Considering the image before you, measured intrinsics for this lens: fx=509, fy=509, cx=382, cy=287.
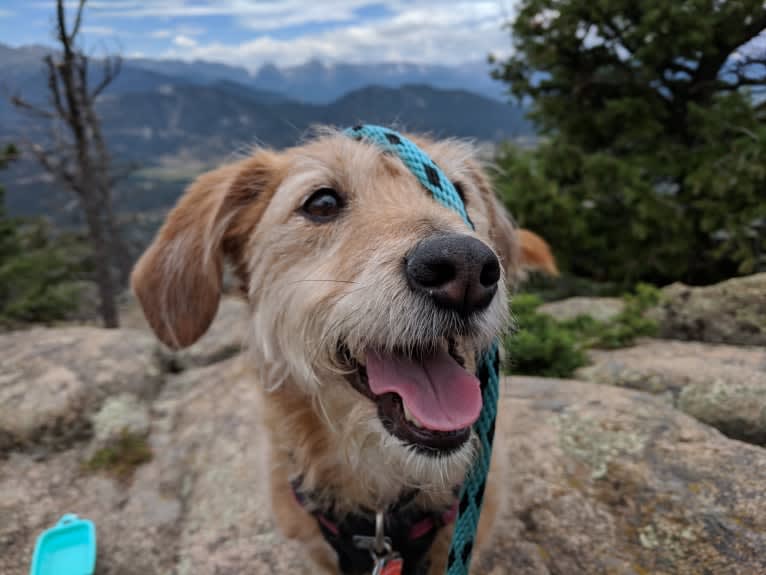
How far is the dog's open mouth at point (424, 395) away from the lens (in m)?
1.97

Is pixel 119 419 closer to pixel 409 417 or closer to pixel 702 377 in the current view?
pixel 409 417

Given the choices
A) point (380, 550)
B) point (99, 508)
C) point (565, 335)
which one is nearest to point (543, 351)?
point (565, 335)

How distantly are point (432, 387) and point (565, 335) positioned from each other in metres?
2.91

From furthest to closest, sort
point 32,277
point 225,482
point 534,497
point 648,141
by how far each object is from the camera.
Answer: point 32,277, point 648,141, point 225,482, point 534,497

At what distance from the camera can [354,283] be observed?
6.88 feet

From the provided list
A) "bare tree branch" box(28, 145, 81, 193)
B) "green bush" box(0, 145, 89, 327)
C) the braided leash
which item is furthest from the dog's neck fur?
"green bush" box(0, 145, 89, 327)

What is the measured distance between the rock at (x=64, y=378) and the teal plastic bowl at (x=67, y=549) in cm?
98

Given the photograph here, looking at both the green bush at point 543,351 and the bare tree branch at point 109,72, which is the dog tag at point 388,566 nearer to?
the green bush at point 543,351

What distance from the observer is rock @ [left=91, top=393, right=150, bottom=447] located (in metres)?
4.36

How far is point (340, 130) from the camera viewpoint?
3.36 metres

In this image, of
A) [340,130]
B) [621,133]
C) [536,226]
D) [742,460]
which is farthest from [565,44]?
[742,460]

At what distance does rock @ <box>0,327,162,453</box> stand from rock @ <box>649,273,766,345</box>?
5.26 m

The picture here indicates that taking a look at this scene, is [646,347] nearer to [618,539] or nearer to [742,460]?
[742,460]

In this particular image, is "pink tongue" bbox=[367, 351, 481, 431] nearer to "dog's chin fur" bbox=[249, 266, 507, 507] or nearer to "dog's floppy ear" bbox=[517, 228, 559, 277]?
"dog's chin fur" bbox=[249, 266, 507, 507]
